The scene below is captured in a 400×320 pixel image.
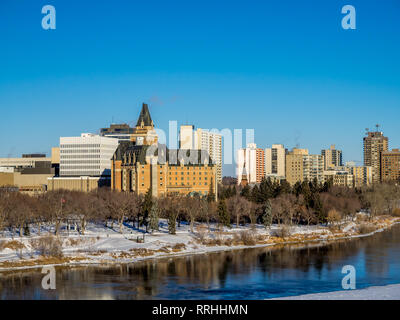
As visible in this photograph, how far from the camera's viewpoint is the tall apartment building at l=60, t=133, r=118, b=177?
194250mm

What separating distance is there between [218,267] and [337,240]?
34897 mm

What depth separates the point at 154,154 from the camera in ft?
513

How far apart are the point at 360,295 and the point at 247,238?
4158cm

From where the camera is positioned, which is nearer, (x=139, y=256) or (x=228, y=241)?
(x=139, y=256)

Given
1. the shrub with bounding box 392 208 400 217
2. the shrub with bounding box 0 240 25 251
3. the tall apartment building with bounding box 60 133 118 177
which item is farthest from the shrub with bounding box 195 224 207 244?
the tall apartment building with bounding box 60 133 118 177

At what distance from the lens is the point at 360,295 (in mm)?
47875

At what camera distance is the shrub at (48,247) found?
70.0 m

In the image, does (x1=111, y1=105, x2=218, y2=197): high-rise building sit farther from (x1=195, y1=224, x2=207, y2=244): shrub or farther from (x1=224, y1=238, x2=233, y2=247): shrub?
(x1=224, y1=238, x2=233, y2=247): shrub

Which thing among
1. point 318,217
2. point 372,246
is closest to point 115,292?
point 372,246

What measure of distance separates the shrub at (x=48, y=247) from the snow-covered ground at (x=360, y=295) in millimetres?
31971

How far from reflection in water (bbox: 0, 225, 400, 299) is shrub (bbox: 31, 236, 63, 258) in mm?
5431

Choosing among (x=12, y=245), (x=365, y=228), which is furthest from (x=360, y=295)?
(x=365, y=228)

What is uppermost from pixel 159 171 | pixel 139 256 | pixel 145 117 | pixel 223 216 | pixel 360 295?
pixel 145 117

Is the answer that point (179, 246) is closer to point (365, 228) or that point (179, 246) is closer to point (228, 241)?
point (228, 241)
